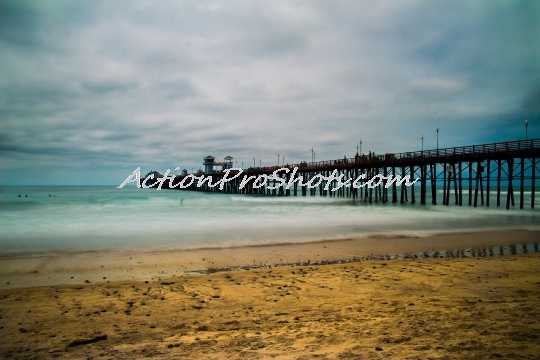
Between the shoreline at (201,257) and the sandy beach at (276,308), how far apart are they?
90 mm

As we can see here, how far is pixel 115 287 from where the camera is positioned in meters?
6.49

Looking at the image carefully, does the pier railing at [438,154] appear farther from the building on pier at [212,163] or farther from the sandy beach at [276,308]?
the building on pier at [212,163]

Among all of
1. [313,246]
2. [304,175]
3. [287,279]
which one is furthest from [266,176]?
[287,279]

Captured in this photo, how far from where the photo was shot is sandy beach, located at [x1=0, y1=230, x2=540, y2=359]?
3.67 m

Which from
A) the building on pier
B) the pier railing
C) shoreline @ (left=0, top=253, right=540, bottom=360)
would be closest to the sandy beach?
shoreline @ (left=0, top=253, right=540, bottom=360)

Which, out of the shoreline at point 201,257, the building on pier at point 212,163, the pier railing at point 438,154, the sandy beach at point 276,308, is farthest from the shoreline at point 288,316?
the building on pier at point 212,163

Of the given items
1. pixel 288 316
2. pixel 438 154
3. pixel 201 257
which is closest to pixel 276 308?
pixel 288 316

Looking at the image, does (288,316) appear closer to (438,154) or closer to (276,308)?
(276,308)

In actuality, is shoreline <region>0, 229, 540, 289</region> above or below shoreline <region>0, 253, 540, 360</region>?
below

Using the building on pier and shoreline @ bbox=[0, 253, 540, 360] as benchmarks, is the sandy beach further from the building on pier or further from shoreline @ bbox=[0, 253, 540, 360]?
the building on pier

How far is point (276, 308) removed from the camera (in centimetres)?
505

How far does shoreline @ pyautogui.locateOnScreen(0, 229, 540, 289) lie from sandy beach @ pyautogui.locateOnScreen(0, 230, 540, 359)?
0.29ft

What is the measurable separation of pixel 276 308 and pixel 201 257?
5.21m

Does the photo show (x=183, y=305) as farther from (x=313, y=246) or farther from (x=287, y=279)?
(x=313, y=246)
